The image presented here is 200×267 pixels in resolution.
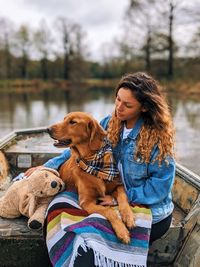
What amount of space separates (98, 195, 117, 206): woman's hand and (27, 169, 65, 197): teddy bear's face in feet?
1.18

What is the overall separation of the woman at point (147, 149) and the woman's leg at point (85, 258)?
0.42 m

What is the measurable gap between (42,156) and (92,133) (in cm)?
243

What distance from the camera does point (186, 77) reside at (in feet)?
101

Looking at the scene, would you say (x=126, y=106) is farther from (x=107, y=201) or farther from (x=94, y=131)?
(x=107, y=201)

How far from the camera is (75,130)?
9.04ft

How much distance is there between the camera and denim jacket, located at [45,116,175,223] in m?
2.60

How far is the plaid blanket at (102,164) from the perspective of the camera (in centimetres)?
273

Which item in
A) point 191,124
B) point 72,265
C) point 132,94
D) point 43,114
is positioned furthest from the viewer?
point 43,114

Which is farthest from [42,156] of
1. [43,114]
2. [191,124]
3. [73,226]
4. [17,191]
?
[43,114]

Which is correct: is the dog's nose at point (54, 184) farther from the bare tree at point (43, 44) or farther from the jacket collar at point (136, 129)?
the bare tree at point (43, 44)

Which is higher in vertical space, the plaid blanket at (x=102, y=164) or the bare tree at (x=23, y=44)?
the bare tree at (x=23, y=44)

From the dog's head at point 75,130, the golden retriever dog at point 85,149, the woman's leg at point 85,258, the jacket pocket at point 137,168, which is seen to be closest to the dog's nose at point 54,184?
the golden retriever dog at point 85,149

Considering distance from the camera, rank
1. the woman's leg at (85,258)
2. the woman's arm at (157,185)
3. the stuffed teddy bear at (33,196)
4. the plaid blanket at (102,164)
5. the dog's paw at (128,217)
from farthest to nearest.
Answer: the stuffed teddy bear at (33,196)
the plaid blanket at (102,164)
the woman's arm at (157,185)
the dog's paw at (128,217)
the woman's leg at (85,258)

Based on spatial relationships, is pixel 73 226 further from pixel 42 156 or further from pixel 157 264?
pixel 42 156
